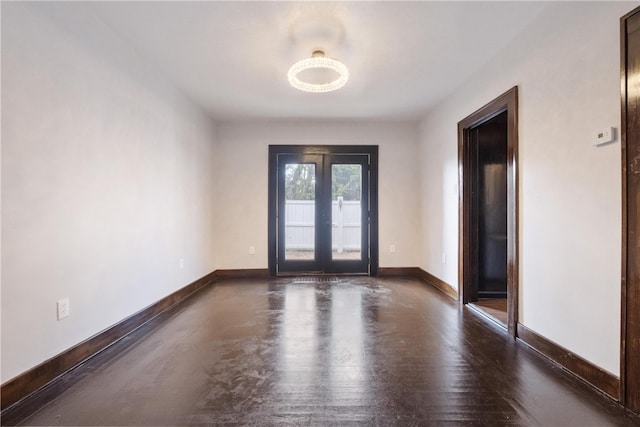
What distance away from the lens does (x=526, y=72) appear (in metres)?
2.25

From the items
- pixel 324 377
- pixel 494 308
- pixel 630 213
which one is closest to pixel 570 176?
pixel 630 213

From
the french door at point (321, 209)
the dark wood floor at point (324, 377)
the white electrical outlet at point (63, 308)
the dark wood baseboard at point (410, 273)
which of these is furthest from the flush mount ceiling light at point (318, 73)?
the dark wood baseboard at point (410, 273)

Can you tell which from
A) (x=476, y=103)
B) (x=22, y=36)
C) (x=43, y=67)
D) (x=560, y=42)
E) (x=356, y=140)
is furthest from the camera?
(x=356, y=140)

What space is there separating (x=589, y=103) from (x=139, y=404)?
10.2 ft

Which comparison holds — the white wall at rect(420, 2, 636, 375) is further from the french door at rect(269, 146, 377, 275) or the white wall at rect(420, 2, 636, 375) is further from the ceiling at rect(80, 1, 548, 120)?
the french door at rect(269, 146, 377, 275)

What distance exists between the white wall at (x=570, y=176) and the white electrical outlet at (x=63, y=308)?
3.26m

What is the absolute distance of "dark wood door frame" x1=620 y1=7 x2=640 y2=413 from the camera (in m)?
1.45

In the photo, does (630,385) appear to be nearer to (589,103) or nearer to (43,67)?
(589,103)

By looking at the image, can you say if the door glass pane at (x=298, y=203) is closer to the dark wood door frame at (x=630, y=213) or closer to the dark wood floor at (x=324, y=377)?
the dark wood floor at (x=324, y=377)

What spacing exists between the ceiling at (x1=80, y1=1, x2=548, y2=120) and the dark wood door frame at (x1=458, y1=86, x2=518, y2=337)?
481 mm

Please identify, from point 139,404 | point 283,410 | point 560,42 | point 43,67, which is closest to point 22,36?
point 43,67

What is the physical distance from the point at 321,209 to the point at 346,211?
42 centimetres

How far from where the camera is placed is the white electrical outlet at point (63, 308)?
5.94 ft

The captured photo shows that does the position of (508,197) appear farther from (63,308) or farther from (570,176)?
(63,308)
